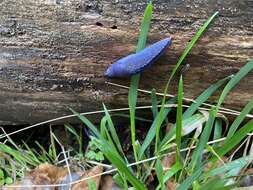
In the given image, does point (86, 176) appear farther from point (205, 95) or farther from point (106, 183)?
point (205, 95)

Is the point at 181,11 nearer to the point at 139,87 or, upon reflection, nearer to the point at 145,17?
the point at 145,17

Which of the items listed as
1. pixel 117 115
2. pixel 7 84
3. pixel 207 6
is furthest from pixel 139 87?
pixel 7 84

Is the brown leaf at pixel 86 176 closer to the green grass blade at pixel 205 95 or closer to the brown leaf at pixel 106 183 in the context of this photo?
the brown leaf at pixel 106 183

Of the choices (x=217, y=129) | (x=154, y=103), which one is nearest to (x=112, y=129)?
(x=154, y=103)

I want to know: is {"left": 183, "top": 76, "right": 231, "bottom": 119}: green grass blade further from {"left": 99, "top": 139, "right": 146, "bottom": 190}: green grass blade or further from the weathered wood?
{"left": 99, "top": 139, "right": 146, "bottom": 190}: green grass blade

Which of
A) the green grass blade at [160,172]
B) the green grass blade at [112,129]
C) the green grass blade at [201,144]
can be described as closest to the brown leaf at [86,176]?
the green grass blade at [112,129]
